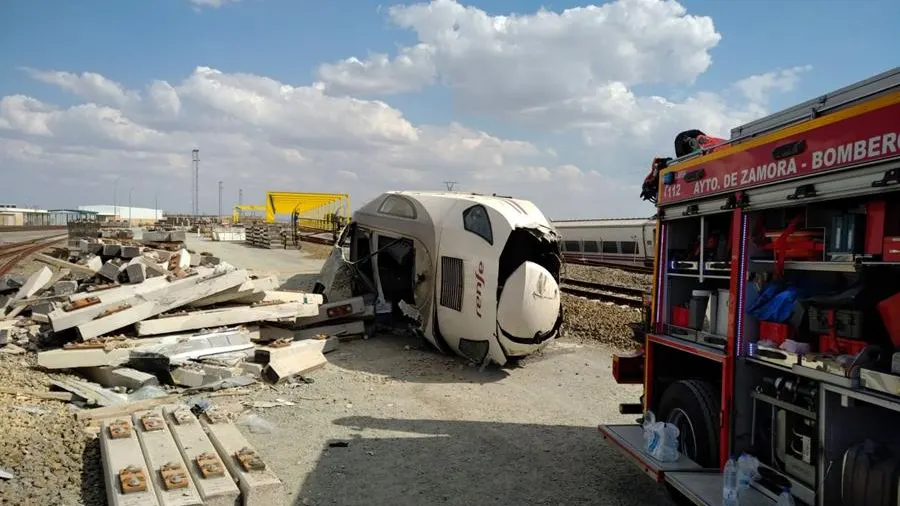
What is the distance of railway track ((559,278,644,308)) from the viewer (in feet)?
47.7

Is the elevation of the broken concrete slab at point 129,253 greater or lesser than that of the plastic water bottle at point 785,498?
greater

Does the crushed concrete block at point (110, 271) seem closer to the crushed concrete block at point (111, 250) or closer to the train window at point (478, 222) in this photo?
the crushed concrete block at point (111, 250)

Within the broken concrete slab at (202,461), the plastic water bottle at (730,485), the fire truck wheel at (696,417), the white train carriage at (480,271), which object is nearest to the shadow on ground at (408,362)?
the white train carriage at (480,271)

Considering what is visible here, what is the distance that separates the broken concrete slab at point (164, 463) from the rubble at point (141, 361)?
2cm

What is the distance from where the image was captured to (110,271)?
1120 cm

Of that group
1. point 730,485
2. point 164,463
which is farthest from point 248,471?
point 730,485

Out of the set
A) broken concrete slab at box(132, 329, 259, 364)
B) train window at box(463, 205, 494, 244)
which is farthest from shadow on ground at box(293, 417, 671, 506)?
train window at box(463, 205, 494, 244)

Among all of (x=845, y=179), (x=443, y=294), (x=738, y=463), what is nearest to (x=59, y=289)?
(x=443, y=294)

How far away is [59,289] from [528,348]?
808cm

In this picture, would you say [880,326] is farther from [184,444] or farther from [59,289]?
[59,289]

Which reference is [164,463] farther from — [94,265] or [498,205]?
[94,265]

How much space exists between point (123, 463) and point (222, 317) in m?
5.23

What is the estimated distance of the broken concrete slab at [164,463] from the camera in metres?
4.25

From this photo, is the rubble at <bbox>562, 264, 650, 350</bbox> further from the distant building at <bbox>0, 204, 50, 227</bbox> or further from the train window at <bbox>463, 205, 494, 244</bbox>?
the distant building at <bbox>0, 204, 50, 227</bbox>
